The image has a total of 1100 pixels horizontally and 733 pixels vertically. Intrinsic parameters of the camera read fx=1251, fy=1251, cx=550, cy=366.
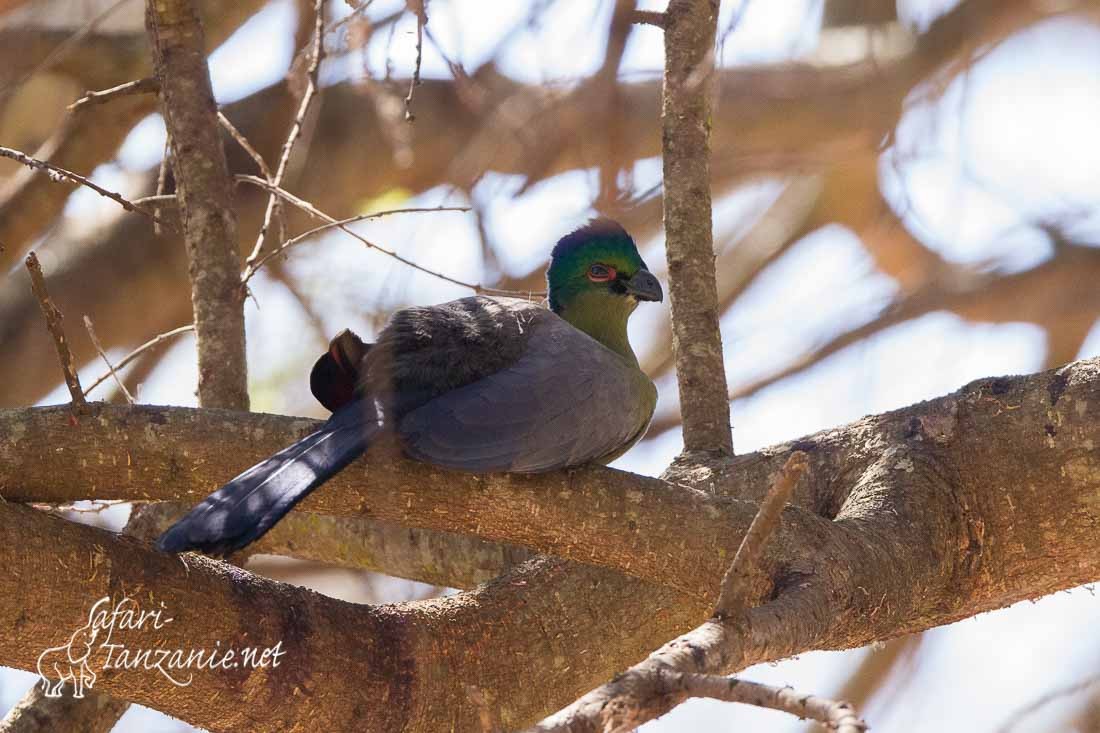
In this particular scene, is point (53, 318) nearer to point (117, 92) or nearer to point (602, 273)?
point (117, 92)

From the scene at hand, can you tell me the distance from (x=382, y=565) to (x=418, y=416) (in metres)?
1.19

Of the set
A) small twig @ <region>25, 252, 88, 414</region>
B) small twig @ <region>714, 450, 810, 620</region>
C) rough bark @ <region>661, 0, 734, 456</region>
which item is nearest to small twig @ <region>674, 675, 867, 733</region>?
small twig @ <region>714, 450, 810, 620</region>

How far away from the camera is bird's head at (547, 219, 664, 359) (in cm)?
393

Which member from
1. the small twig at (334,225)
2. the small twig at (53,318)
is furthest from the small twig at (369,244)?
the small twig at (53,318)

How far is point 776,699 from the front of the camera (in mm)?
1768

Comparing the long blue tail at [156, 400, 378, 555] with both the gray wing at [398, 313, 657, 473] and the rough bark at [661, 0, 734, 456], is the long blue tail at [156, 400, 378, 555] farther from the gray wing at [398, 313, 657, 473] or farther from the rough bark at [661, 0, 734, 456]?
the rough bark at [661, 0, 734, 456]

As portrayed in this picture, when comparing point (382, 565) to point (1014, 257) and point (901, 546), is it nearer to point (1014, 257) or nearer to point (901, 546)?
point (901, 546)

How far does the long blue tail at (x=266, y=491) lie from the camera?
7.82 ft

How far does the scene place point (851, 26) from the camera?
604 cm

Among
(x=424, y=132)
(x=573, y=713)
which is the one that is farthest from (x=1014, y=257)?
(x=573, y=713)

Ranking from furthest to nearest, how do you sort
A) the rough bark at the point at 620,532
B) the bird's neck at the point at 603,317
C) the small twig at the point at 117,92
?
the bird's neck at the point at 603,317, the small twig at the point at 117,92, the rough bark at the point at 620,532

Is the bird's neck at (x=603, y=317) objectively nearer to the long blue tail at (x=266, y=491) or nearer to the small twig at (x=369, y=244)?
the small twig at (x=369, y=244)

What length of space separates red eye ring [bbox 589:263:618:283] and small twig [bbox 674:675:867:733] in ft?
7.23

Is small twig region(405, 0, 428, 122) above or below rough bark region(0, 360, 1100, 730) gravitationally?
above
